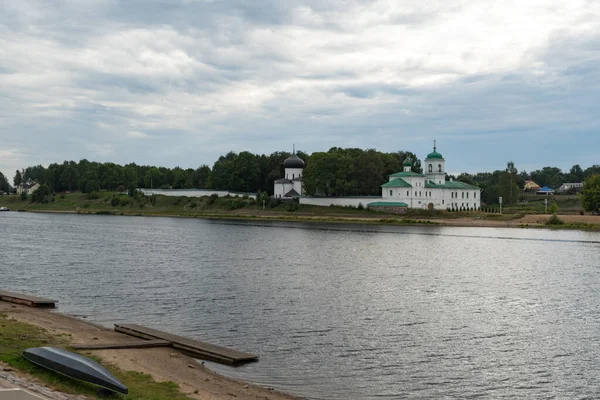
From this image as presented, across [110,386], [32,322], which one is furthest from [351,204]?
[110,386]

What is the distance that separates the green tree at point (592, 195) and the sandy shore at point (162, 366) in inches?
3480

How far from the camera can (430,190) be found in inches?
4528

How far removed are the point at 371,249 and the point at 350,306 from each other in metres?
28.5

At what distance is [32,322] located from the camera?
2139 cm

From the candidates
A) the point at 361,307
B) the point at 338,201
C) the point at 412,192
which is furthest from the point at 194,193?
the point at 361,307

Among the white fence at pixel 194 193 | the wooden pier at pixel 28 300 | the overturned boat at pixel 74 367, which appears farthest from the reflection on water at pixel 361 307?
the white fence at pixel 194 193

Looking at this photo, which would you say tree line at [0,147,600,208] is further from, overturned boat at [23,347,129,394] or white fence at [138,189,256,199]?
overturned boat at [23,347,129,394]

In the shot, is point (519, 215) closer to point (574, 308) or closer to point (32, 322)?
point (574, 308)

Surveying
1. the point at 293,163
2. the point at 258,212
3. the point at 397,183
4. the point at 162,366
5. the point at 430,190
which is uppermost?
the point at 293,163

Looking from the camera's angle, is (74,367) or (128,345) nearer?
(74,367)

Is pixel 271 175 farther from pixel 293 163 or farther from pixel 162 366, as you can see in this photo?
pixel 162 366

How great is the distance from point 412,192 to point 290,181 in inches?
1103

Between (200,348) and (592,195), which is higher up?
(592,195)

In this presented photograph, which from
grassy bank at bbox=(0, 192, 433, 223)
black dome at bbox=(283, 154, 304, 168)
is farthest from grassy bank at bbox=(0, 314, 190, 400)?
black dome at bbox=(283, 154, 304, 168)
